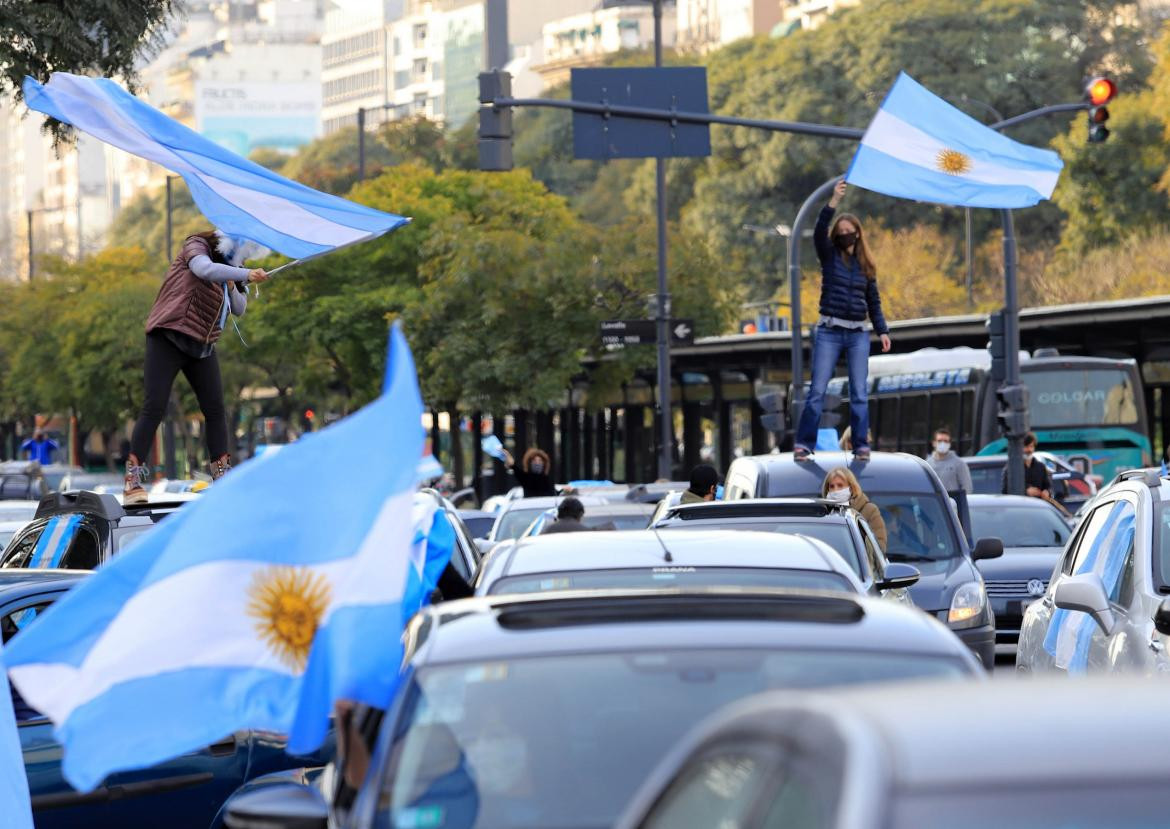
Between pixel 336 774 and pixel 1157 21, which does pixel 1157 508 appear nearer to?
pixel 336 774

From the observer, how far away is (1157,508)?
945 centimetres

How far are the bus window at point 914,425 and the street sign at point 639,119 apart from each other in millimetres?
13095

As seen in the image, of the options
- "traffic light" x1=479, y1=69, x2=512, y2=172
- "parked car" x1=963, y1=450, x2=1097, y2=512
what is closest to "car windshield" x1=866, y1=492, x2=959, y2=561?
"traffic light" x1=479, y1=69, x2=512, y2=172

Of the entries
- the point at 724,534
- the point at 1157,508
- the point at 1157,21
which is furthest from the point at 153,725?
the point at 1157,21

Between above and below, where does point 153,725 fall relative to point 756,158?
below

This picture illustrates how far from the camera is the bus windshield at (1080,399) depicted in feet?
120

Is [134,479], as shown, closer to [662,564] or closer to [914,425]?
[662,564]

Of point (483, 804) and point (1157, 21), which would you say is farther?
point (1157, 21)

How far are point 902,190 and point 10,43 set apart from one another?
604cm

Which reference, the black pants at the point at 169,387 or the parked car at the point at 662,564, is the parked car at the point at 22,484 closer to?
the black pants at the point at 169,387

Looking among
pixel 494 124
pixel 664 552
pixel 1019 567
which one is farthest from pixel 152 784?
pixel 494 124

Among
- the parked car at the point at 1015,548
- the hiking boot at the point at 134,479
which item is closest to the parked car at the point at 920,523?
the parked car at the point at 1015,548

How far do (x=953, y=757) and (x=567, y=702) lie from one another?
237 centimetres

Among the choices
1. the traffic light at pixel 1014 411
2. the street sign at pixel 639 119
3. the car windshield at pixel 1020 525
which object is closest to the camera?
the car windshield at pixel 1020 525
